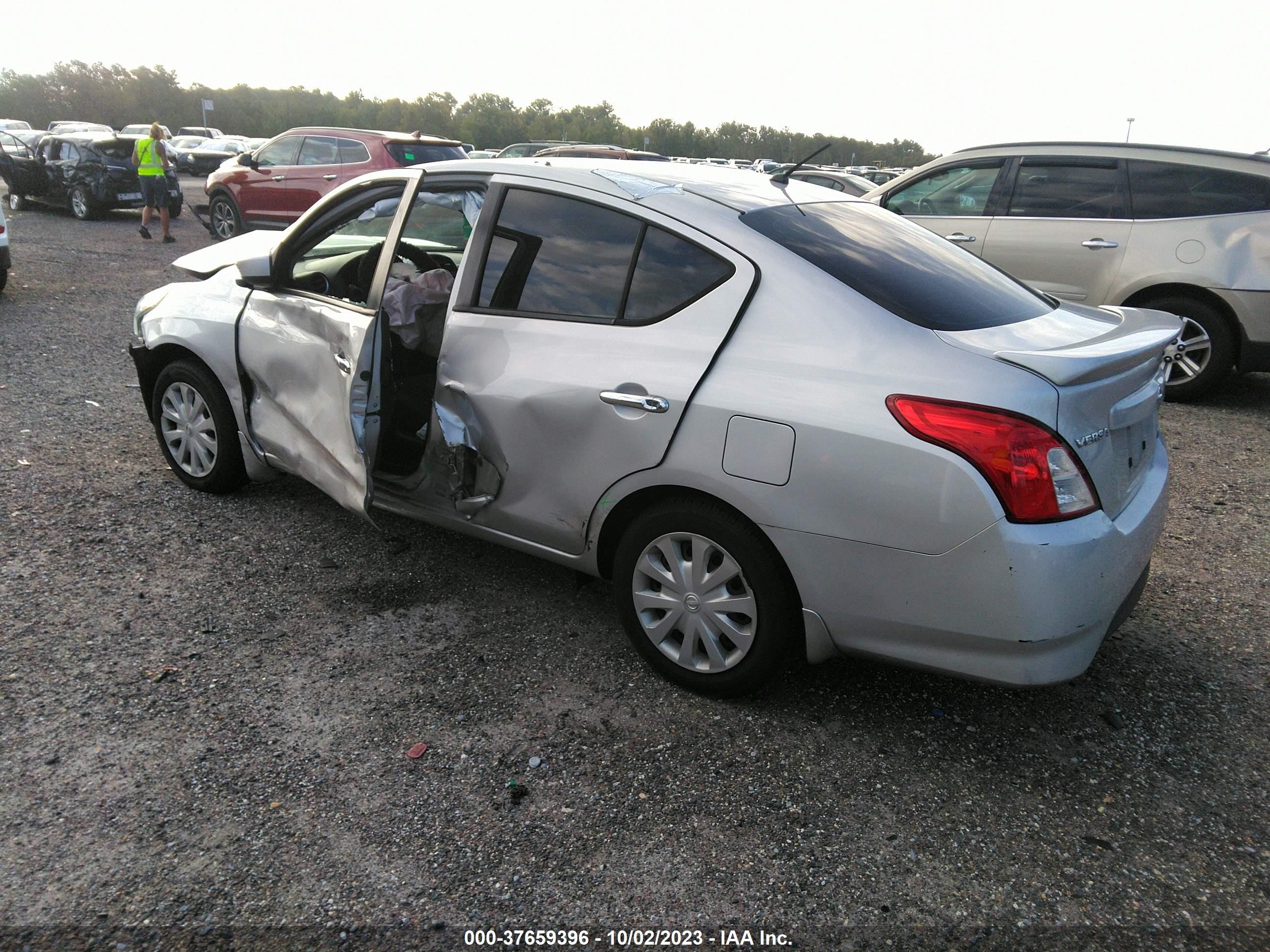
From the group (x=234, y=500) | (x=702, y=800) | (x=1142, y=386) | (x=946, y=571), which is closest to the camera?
(x=946, y=571)

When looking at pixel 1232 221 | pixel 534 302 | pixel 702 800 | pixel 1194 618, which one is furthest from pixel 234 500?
pixel 1232 221

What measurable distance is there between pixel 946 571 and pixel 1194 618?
6.38 feet

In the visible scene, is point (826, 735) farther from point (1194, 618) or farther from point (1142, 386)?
point (1194, 618)

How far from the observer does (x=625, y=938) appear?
7.04ft

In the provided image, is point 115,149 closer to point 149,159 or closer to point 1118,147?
point 149,159

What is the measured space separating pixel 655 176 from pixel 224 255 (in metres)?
2.71

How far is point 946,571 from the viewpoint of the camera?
7.96 ft

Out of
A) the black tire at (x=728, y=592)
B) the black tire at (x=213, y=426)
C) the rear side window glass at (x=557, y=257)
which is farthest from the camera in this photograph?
the black tire at (x=213, y=426)

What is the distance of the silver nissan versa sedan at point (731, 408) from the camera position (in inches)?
95.0

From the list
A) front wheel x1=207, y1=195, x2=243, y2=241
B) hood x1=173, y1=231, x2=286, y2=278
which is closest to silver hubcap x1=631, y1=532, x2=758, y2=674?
hood x1=173, y1=231, x2=286, y2=278

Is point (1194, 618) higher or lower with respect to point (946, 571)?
lower

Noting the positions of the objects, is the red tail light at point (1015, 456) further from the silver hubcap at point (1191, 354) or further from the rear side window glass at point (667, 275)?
the silver hubcap at point (1191, 354)

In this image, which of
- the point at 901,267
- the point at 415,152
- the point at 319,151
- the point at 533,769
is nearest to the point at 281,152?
the point at 319,151

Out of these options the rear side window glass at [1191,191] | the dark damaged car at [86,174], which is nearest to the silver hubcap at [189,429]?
the rear side window glass at [1191,191]
